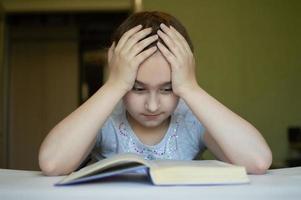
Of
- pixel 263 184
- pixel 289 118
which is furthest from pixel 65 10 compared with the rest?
pixel 263 184

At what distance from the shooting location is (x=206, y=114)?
0.69 m

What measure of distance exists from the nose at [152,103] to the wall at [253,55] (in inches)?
85.2

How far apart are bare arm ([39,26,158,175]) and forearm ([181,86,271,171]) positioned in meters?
0.13

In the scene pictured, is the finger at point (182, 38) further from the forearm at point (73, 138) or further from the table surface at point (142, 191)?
the table surface at point (142, 191)

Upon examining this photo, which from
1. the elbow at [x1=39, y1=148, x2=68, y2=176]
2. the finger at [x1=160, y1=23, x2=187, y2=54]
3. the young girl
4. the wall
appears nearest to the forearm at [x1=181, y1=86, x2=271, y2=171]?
the young girl

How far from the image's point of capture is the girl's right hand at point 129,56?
0.72 meters

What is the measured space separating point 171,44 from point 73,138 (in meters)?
0.23

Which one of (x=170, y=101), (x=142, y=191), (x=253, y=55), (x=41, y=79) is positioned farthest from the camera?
(x=41, y=79)

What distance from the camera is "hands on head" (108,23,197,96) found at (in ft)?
2.36

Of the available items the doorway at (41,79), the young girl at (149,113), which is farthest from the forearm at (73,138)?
the doorway at (41,79)

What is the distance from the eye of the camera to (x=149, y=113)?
0.74m

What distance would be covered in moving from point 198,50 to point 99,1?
0.91 meters

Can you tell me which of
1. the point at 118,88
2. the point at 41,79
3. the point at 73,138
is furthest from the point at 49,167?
the point at 41,79

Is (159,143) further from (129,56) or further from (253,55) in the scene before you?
(253,55)
